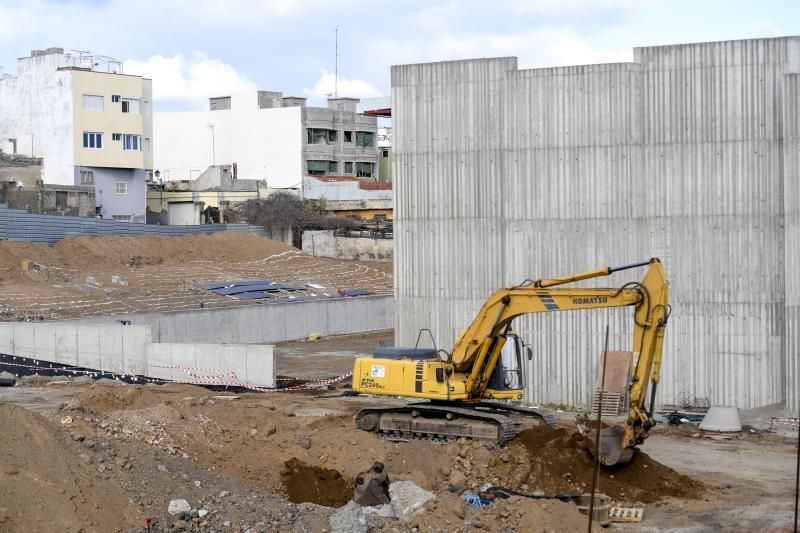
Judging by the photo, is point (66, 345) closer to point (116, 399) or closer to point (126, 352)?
point (126, 352)

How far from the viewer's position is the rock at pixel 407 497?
18.0 metres

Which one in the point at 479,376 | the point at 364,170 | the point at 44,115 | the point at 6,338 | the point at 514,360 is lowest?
the point at 6,338

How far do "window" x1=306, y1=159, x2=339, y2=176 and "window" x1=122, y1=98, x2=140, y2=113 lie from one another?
68.9 ft

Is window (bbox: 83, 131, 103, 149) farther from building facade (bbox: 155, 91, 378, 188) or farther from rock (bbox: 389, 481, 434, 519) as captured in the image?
rock (bbox: 389, 481, 434, 519)

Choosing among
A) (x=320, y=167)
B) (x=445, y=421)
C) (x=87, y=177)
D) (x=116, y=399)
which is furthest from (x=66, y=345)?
(x=320, y=167)

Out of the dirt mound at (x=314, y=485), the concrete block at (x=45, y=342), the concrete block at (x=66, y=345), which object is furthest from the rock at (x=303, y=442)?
Result: the concrete block at (x=45, y=342)

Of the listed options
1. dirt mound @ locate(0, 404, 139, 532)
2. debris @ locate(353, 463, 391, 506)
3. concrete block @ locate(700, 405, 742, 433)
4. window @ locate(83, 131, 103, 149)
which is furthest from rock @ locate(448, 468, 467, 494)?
window @ locate(83, 131, 103, 149)

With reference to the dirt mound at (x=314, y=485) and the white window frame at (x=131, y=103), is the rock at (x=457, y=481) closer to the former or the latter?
the dirt mound at (x=314, y=485)

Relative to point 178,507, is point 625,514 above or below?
below

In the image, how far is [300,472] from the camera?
811 inches

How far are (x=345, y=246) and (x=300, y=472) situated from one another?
4696 centimetres

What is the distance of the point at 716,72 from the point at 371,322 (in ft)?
86.3

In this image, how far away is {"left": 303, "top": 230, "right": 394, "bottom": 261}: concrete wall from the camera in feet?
219

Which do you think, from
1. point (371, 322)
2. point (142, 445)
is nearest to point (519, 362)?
point (142, 445)
